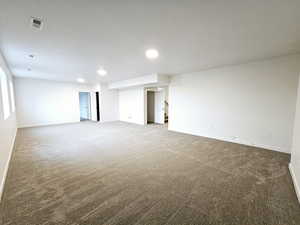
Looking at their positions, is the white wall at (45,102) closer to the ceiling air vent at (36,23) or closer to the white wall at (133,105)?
the white wall at (133,105)

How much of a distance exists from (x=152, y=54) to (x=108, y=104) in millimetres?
6053

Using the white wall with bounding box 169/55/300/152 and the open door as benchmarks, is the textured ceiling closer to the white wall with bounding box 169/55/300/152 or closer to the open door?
the white wall with bounding box 169/55/300/152

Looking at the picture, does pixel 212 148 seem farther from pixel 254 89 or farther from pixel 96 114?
pixel 96 114

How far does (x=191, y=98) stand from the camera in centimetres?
514

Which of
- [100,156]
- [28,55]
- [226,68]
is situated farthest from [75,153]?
[226,68]

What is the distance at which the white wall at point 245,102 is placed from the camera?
10.7 ft

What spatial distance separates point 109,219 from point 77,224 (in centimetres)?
32

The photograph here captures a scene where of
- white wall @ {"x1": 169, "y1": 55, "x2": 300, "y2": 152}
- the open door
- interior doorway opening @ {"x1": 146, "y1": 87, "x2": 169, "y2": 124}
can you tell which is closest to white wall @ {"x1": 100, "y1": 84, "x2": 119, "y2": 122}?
interior doorway opening @ {"x1": 146, "y1": 87, "x2": 169, "y2": 124}

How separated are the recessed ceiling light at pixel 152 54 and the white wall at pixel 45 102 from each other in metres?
6.52

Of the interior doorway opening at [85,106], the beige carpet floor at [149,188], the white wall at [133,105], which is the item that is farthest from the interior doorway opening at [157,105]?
the beige carpet floor at [149,188]

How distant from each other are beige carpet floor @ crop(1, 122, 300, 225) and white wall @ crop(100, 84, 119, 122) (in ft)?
16.3

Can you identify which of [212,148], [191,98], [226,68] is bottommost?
[212,148]

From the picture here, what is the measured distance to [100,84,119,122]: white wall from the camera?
323 inches

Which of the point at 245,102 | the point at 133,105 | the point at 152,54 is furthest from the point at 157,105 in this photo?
the point at 152,54
